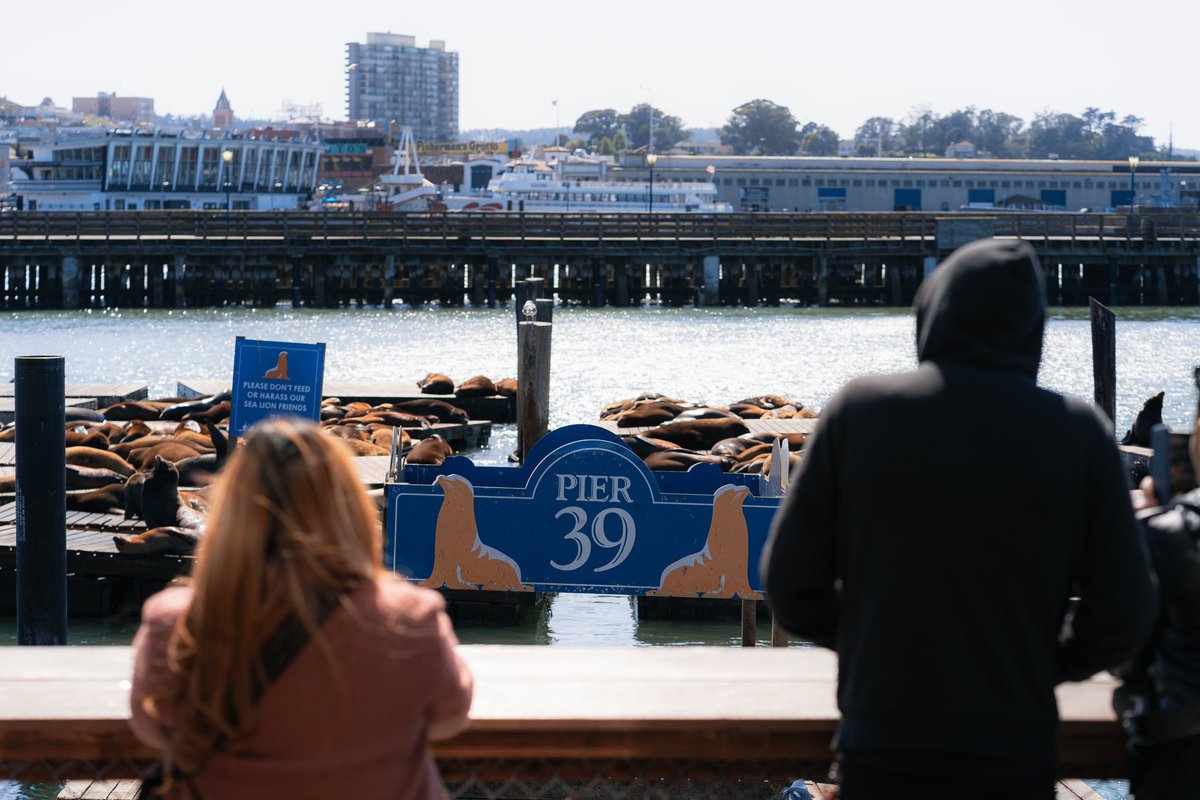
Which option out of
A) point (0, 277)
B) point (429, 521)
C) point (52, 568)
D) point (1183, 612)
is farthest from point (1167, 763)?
point (0, 277)

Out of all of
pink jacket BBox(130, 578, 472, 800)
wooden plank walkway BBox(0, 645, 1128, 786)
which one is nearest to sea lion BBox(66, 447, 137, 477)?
wooden plank walkway BBox(0, 645, 1128, 786)

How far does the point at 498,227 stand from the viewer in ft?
159

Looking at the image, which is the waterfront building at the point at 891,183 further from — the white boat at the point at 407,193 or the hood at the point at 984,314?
the hood at the point at 984,314

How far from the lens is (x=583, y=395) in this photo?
26109mm

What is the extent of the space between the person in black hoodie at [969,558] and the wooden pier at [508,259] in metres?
44.5

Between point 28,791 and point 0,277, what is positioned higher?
point 0,277

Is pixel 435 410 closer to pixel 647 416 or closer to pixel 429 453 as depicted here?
pixel 647 416

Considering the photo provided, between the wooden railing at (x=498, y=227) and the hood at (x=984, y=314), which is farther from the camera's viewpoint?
the wooden railing at (x=498, y=227)

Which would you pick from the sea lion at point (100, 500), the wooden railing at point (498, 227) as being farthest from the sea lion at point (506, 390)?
the wooden railing at point (498, 227)

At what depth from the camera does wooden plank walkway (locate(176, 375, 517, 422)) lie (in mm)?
20203

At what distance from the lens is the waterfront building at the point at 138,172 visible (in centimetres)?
7381

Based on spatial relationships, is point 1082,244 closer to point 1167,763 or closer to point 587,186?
point 587,186

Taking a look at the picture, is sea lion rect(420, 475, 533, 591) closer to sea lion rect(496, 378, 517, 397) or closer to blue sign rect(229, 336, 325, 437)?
blue sign rect(229, 336, 325, 437)

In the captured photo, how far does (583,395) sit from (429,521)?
20412 millimetres
